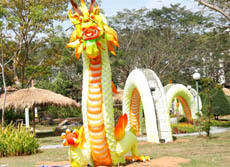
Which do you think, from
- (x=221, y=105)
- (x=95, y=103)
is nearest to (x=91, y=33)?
(x=95, y=103)

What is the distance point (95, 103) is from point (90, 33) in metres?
1.64

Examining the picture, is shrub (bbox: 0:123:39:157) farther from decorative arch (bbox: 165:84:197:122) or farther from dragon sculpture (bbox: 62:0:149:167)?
decorative arch (bbox: 165:84:197:122)

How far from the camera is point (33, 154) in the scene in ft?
37.8

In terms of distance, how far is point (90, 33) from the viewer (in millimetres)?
7473

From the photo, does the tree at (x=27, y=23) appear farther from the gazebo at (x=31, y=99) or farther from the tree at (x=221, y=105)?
the tree at (x=221, y=105)

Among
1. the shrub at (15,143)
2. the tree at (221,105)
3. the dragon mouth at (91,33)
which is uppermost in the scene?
the dragon mouth at (91,33)

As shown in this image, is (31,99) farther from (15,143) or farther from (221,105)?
(221,105)

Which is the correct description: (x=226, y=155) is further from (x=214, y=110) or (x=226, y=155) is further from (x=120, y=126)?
(x=214, y=110)

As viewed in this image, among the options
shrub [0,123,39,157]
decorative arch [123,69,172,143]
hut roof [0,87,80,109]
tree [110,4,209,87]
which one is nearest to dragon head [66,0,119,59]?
shrub [0,123,39,157]

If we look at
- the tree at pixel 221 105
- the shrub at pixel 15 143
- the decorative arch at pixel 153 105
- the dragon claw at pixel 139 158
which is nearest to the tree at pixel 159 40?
the tree at pixel 221 105

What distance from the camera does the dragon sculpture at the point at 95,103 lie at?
7.48 metres

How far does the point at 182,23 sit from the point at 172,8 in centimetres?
209

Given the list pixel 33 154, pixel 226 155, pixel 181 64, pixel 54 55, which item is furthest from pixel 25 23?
pixel 181 64

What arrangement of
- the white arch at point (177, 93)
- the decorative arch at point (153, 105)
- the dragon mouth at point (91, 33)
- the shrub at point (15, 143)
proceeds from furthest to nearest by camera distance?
the white arch at point (177, 93) → the decorative arch at point (153, 105) → the shrub at point (15, 143) → the dragon mouth at point (91, 33)
